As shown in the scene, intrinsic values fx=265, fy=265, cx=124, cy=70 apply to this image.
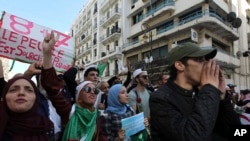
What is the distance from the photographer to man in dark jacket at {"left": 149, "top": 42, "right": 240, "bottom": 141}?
1.34 meters

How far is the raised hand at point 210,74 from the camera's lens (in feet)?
4.70

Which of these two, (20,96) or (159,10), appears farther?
(159,10)

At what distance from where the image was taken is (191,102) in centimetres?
151

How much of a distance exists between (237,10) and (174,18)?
5.65 metres

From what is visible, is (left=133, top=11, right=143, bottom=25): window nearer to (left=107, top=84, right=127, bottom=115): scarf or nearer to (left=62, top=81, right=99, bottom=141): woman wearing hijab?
(left=107, top=84, right=127, bottom=115): scarf

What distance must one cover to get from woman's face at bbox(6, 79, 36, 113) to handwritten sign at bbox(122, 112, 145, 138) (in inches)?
47.5

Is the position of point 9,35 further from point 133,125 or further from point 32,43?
point 133,125

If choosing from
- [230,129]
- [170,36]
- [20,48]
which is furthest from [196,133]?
[170,36]

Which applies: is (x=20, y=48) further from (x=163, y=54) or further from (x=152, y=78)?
(x=163, y=54)

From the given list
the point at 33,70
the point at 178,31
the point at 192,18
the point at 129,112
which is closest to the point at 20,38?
the point at 33,70

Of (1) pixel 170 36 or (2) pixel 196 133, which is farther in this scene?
(1) pixel 170 36

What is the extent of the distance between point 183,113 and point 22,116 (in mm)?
1275

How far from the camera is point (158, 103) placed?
58.3 inches

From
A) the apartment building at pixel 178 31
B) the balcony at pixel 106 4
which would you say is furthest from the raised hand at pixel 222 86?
the balcony at pixel 106 4
